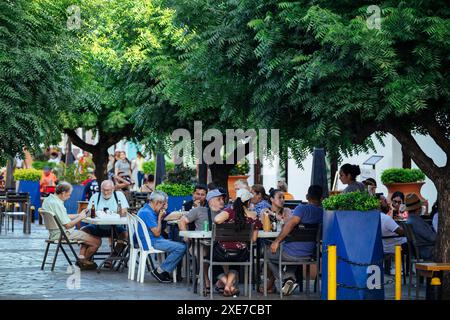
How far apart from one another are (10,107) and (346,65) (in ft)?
13.9

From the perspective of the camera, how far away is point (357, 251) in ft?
50.5

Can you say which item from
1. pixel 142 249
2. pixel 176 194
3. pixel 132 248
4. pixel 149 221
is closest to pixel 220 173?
pixel 176 194

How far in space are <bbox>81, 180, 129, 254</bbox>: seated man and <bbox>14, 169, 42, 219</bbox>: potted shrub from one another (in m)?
17.2

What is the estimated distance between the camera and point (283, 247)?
16688 millimetres

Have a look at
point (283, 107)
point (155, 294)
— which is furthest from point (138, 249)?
point (283, 107)

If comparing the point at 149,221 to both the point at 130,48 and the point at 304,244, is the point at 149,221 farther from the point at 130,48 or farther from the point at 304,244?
the point at 130,48

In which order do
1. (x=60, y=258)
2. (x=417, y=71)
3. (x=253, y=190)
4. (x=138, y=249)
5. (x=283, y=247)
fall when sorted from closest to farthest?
(x=417, y=71) → (x=283, y=247) → (x=138, y=249) → (x=253, y=190) → (x=60, y=258)

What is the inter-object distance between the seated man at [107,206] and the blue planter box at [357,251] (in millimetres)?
5739

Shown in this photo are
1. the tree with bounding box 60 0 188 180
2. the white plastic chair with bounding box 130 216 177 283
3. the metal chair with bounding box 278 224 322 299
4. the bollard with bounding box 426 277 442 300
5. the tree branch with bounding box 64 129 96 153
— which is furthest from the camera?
the tree branch with bounding box 64 129 96 153

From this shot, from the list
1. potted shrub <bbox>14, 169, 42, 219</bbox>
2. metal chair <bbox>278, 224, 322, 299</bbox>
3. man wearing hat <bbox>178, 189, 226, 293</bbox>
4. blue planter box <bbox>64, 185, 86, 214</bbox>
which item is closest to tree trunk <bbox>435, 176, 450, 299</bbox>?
metal chair <bbox>278, 224, 322, 299</bbox>

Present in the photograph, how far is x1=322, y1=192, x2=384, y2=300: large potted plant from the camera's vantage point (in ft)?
50.3

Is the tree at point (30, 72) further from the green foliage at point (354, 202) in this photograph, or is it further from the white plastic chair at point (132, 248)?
the green foliage at point (354, 202)

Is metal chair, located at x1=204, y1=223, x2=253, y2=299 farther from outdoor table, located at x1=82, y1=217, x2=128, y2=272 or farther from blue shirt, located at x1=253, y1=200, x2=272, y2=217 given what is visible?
outdoor table, located at x1=82, y1=217, x2=128, y2=272
